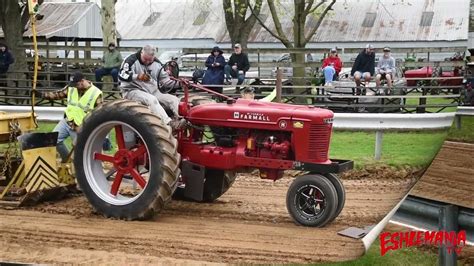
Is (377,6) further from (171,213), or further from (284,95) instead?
(171,213)

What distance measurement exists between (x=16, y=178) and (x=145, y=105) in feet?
2.57

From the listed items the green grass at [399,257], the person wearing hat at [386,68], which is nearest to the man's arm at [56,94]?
the person wearing hat at [386,68]

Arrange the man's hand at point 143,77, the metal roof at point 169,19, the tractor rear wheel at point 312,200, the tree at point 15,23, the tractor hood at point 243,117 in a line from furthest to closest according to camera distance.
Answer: the tractor hood at point 243,117 < the man's hand at point 143,77 < the tractor rear wheel at point 312,200 < the tree at point 15,23 < the metal roof at point 169,19

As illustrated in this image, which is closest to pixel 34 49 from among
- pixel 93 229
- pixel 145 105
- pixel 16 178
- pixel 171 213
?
pixel 93 229

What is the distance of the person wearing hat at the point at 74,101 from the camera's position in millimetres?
1666

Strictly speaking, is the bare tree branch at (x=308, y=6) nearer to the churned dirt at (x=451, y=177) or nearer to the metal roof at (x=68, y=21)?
the churned dirt at (x=451, y=177)

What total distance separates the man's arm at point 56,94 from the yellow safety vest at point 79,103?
13 mm

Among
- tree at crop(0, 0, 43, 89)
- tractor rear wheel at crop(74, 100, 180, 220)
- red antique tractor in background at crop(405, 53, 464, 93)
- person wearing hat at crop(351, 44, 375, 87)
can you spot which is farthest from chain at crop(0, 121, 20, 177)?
red antique tractor in background at crop(405, 53, 464, 93)

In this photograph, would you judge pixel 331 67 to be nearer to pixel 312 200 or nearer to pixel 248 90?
pixel 248 90

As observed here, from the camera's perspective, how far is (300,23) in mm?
1260

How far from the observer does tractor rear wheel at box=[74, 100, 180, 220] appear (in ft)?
7.37

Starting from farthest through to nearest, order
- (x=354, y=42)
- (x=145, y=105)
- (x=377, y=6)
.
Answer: (x=145, y=105) → (x=354, y=42) → (x=377, y=6)

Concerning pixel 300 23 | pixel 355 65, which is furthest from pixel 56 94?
pixel 355 65

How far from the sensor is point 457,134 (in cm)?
98
